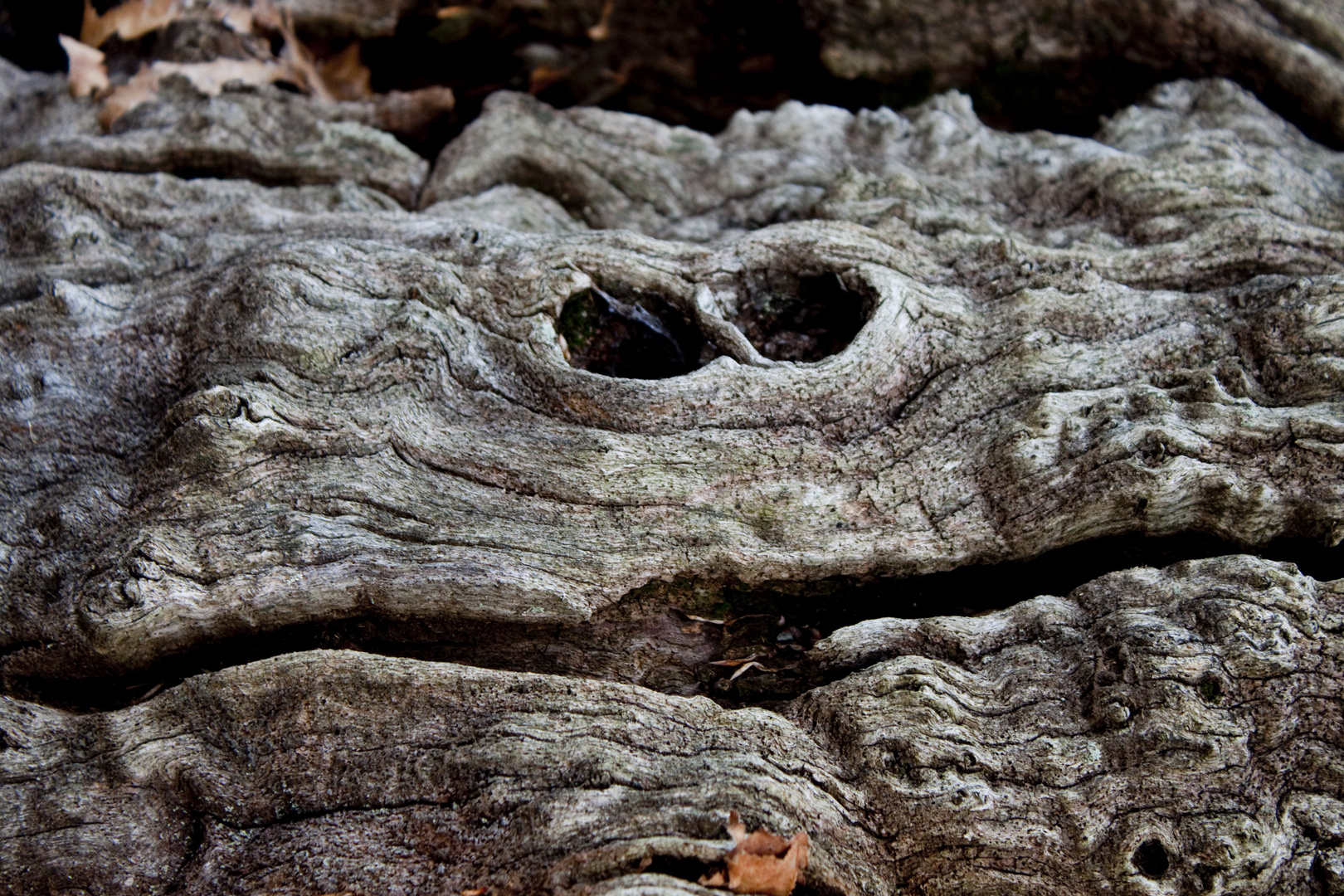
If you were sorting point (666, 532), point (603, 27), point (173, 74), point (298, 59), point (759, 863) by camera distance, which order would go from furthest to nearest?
point (603, 27)
point (298, 59)
point (173, 74)
point (666, 532)
point (759, 863)

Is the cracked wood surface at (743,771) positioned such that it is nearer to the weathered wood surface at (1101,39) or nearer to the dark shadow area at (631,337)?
the dark shadow area at (631,337)

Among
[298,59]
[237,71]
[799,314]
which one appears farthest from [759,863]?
[298,59]

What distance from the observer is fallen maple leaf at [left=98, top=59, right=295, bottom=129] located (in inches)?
155

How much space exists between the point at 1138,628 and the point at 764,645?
41.0 inches

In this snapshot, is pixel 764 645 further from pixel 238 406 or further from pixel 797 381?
pixel 238 406

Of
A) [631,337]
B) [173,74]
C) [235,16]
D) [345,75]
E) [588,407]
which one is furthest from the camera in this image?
[345,75]

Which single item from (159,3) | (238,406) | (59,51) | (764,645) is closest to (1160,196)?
(764,645)

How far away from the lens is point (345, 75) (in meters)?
4.41

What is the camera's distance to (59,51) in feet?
14.6

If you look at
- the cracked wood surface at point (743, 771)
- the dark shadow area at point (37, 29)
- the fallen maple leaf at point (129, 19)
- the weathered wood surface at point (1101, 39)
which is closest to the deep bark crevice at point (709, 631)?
the cracked wood surface at point (743, 771)

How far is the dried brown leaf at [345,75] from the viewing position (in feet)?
14.3

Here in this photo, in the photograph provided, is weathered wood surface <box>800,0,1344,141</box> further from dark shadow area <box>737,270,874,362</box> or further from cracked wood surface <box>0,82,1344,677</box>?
dark shadow area <box>737,270,874,362</box>

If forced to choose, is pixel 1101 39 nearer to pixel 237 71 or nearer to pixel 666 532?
pixel 666 532

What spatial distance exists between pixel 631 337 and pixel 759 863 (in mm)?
1816
